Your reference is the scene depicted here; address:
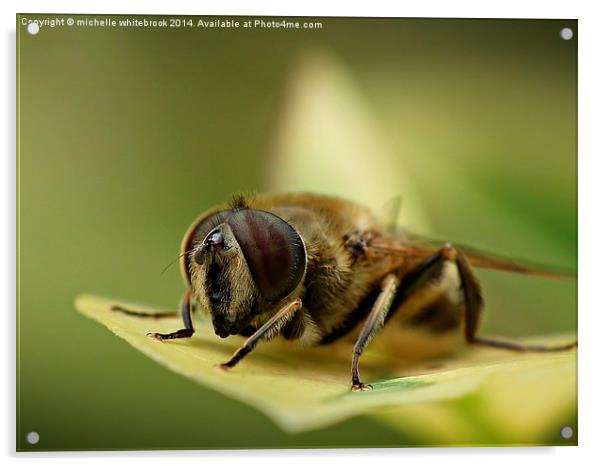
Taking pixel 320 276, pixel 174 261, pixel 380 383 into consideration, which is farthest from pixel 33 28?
pixel 380 383

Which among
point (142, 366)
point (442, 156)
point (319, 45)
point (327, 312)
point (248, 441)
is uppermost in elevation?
point (319, 45)

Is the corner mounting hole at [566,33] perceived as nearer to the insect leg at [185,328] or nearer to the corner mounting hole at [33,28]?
the insect leg at [185,328]

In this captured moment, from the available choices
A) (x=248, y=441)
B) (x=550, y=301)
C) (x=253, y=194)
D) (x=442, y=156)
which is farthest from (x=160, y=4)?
(x=550, y=301)

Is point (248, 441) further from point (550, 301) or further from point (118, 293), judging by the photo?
point (550, 301)

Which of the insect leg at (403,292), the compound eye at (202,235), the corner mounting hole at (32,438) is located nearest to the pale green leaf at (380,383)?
the insect leg at (403,292)

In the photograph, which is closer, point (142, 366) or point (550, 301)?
point (142, 366)

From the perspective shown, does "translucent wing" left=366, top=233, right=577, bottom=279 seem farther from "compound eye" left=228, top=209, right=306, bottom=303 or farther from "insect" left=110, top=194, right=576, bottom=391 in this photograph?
"compound eye" left=228, top=209, right=306, bottom=303
